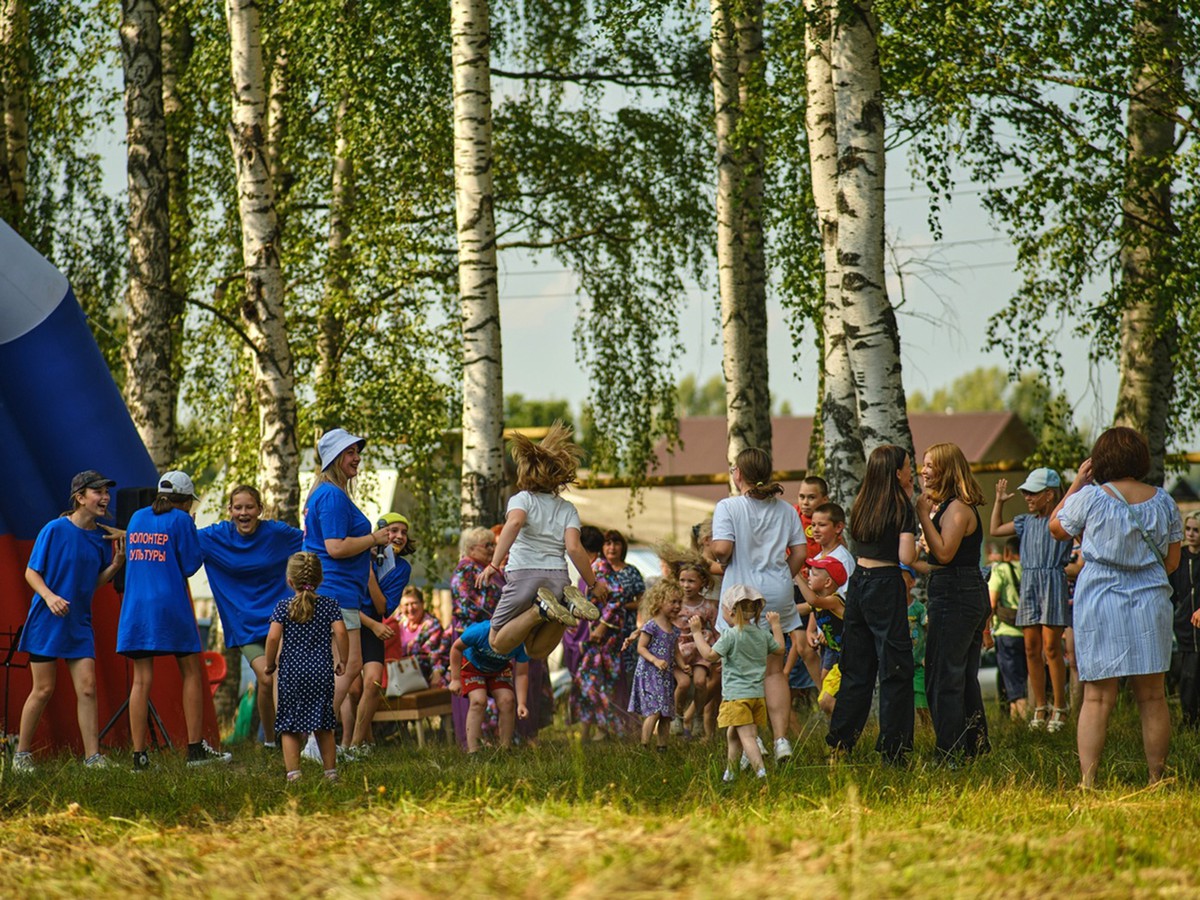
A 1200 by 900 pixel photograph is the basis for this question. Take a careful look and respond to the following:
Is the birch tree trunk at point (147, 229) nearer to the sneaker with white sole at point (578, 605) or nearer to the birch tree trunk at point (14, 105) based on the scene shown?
the birch tree trunk at point (14, 105)

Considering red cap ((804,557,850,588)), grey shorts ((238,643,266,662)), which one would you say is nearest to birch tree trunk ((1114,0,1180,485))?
red cap ((804,557,850,588))

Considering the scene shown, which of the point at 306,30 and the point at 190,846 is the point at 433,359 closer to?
the point at 306,30

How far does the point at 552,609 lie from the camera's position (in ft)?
29.2

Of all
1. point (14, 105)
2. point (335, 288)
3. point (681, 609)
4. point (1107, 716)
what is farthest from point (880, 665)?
point (14, 105)

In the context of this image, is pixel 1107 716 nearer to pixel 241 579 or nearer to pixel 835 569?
pixel 835 569

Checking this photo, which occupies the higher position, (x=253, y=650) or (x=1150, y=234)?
(x=1150, y=234)

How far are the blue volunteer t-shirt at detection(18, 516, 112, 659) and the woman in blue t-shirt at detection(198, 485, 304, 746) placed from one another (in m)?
1.10

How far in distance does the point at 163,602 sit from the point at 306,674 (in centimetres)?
206

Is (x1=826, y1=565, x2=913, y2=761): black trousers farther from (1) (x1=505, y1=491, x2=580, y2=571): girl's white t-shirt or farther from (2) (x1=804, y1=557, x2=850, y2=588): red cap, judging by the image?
(1) (x1=505, y1=491, x2=580, y2=571): girl's white t-shirt

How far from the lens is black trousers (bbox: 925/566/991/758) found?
7.98 metres

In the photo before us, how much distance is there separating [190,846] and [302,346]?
12776mm

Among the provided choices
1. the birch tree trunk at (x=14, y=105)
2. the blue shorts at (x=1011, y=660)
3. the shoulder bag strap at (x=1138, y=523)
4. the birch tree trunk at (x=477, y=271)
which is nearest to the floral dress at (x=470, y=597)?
the birch tree trunk at (x=477, y=271)

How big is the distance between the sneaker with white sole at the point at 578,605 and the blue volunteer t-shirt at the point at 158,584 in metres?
2.72

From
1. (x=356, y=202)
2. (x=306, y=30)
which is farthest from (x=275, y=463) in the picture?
(x=356, y=202)
